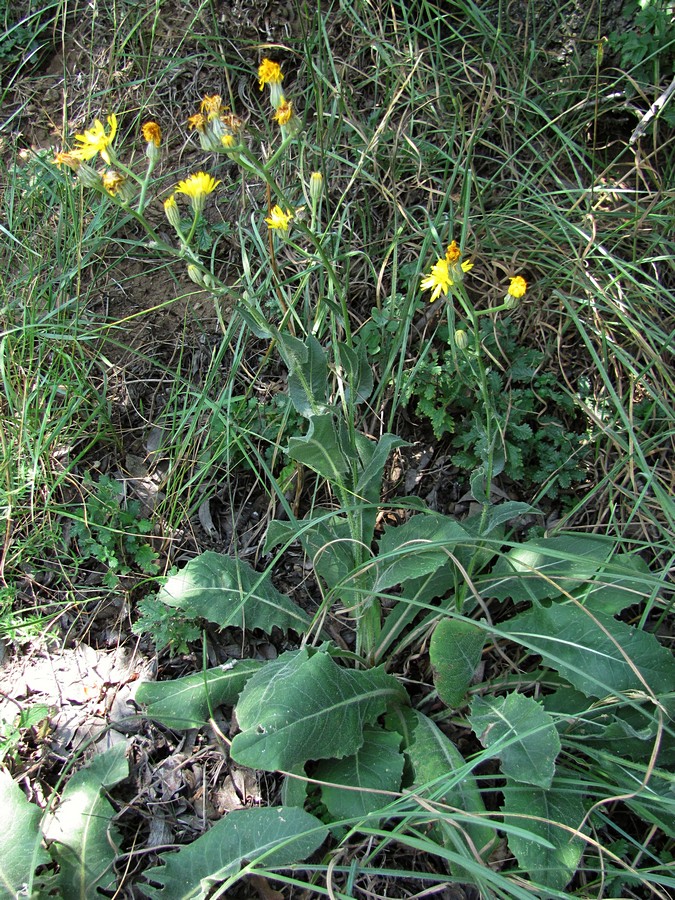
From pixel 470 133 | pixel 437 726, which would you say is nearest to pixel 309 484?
pixel 437 726

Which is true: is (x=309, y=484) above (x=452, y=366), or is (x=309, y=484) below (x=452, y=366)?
below

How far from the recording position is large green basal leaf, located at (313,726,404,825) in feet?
5.55

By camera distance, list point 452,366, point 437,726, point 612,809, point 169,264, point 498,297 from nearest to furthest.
Answer: point 612,809 < point 437,726 < point 452,366 < point 498,297 < point 169,264

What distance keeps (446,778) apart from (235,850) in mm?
542

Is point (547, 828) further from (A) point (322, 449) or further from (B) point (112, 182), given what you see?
(B) point (112, 182)

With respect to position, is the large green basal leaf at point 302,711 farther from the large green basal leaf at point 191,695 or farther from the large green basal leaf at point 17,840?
the large green basal leaf at point 17,840

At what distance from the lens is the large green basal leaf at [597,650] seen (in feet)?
5.57

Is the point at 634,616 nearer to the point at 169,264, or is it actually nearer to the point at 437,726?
the point at 437,726

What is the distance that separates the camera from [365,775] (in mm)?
1745

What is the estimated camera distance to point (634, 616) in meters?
2.07

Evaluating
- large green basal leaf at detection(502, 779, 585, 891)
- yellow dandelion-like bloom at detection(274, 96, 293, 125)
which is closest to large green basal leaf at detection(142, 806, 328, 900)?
large green basal leaf at detection(502, 779, 585, 891)

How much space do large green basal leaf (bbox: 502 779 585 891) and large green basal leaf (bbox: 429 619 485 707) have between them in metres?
0.27

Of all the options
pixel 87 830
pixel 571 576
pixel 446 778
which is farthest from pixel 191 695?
pixel 571 576

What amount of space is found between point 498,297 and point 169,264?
130 centimetres
